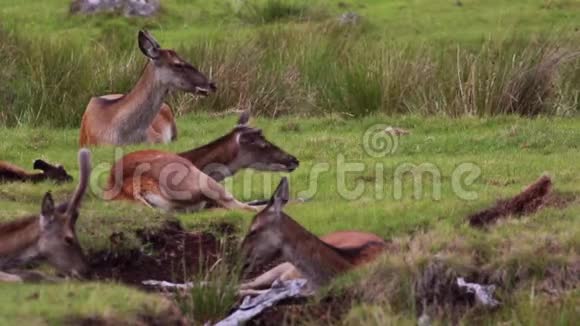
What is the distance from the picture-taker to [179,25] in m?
28.3

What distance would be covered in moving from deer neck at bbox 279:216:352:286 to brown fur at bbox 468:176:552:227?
53.3 inches

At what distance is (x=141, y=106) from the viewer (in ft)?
49.1

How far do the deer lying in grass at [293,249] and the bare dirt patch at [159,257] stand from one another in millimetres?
418

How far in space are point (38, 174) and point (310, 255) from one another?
144 inches

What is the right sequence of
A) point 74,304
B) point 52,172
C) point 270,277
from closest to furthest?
point 74,304
point 270,277
point 52,172

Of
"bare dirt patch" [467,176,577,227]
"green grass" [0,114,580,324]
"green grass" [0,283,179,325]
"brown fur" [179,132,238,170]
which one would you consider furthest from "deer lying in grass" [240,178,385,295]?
"brown fur" [179,132,238,170]

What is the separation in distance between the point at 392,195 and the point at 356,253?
229 centimetres

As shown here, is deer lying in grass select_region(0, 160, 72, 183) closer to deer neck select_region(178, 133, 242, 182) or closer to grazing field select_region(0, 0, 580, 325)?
grazing field select_region(0, 0, 580, 325)

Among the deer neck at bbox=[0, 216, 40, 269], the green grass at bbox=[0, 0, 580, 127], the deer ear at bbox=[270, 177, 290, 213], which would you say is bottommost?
the green grass at bbox=[0, 0, 580, 127]

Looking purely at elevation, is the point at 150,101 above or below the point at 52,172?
below

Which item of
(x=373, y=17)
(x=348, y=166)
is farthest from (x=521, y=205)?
(x=373, y=17)

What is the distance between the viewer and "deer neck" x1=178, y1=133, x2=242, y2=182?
38.2 feet

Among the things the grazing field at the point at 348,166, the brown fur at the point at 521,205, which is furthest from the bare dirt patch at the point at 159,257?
the brown fur at the point at 521,205

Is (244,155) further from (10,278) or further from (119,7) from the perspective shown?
(119,7)
